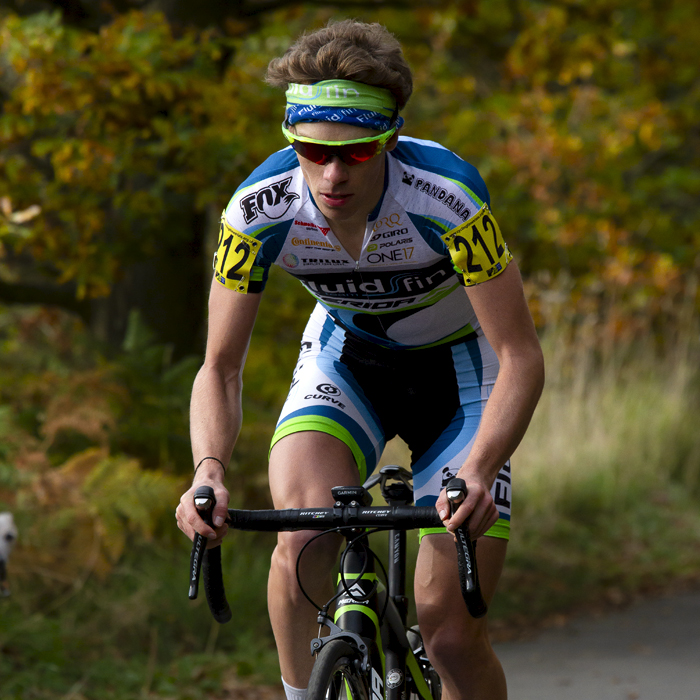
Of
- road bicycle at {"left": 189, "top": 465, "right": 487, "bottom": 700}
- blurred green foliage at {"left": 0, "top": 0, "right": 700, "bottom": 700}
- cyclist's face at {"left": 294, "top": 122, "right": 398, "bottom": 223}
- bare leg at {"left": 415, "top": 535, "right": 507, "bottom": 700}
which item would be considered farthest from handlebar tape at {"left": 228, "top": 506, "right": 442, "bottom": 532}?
blurred green foliage at {"left": 0, "top": 0, "right": 700, "bottom": 700}

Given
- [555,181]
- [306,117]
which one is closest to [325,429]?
[306,117]

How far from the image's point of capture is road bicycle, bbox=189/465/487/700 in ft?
7.80

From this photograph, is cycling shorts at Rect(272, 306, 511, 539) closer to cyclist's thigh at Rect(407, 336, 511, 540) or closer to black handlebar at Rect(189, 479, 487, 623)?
cyclist's thigh at Rect(407, 336, 511, 540)

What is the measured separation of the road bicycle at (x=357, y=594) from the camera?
2.38 meters

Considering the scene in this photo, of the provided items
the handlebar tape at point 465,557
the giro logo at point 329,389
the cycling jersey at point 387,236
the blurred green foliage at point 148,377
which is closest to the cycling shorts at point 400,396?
the giro logo at point 329,389

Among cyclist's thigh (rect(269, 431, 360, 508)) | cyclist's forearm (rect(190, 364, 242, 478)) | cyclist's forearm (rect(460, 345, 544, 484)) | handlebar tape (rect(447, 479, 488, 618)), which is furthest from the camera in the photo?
cyclist's thigh (rect(269, 431, 360, 508))

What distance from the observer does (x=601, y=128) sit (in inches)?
443

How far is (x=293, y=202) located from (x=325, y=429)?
2.36 ft

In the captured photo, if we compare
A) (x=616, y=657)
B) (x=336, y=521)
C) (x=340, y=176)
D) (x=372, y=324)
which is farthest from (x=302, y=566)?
(x=616, y=657)

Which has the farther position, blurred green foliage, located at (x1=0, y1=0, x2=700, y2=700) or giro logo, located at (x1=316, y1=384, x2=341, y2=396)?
blurred green foliage, located at (x1=0, y1=0, x2=700, y2=700)

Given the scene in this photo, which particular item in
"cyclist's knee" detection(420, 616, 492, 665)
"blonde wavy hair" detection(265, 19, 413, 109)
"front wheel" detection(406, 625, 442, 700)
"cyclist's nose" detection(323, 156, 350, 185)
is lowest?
"front wheel" detection(406, 625, 442, 700)

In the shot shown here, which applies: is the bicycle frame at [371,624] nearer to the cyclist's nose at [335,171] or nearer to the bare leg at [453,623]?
the bare leg at [453,623]

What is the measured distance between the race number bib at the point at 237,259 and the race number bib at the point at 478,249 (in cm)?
60

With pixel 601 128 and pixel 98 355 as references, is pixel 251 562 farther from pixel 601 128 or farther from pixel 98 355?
pixel 601 128
